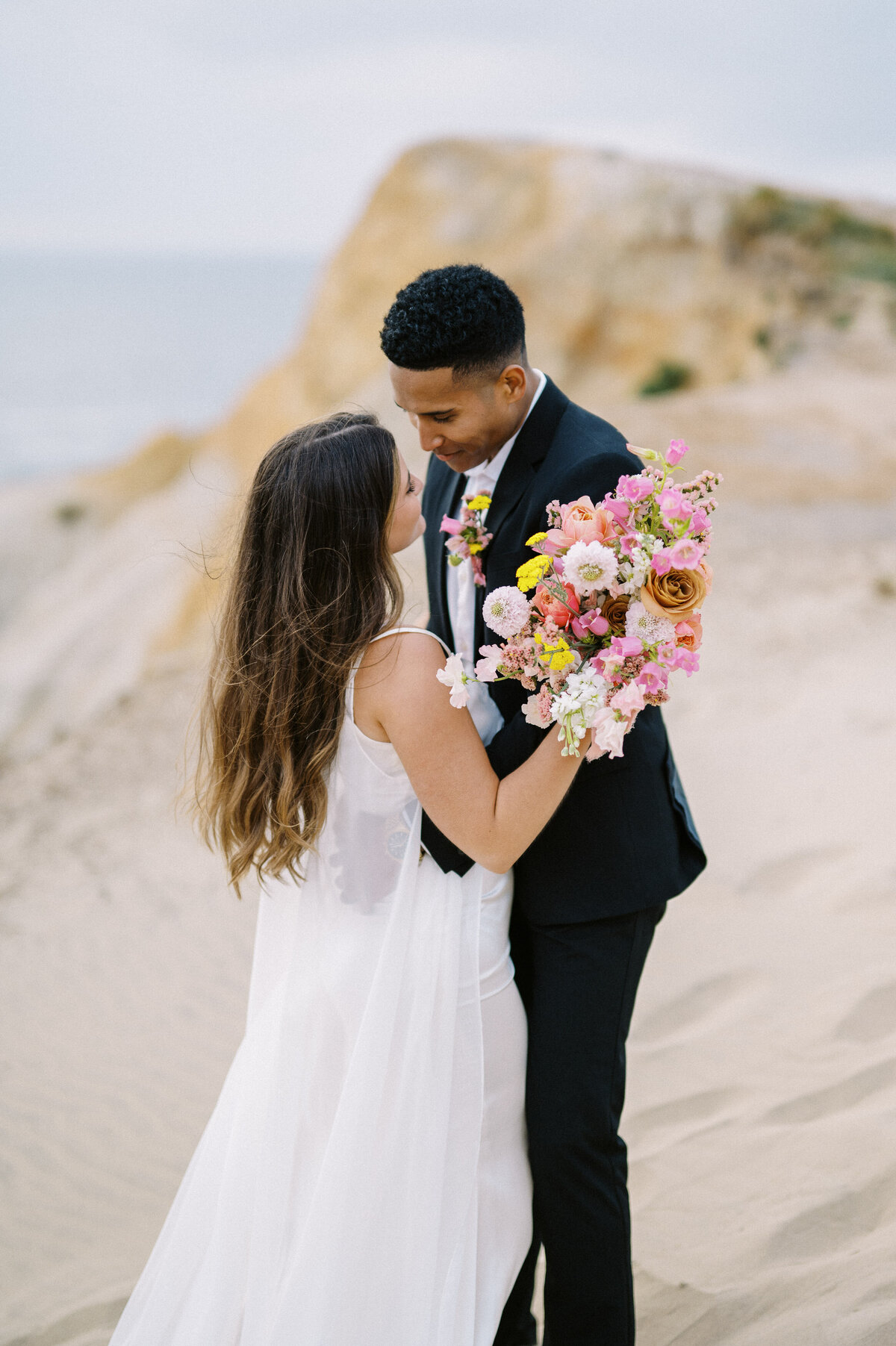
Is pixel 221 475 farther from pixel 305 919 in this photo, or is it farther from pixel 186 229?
pixel 186 229

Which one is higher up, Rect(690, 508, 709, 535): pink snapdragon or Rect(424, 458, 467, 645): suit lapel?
Rect(690, 508, 709, 535): pink snapdragon

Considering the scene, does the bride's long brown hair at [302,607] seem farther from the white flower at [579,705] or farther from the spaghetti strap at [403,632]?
the white flower at [579,705]

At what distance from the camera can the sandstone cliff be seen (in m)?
11.9

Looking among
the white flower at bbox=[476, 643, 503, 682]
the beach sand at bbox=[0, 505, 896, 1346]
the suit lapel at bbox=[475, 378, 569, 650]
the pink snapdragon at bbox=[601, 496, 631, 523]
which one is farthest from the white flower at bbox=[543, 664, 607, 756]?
the suit lapel at bbox=[475, 378, 569, 650]

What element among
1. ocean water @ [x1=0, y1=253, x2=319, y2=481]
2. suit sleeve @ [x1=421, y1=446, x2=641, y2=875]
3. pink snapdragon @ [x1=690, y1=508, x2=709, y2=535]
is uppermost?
pink snapdragon @ [x1=690, y1=508, x2=709, y2=535]

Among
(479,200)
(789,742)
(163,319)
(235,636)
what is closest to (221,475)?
(479,200)

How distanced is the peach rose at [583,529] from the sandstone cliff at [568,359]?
9066mm

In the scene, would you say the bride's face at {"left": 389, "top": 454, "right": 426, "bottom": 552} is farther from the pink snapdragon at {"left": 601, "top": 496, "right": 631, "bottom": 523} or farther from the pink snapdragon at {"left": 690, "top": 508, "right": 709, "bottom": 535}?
the pink snapdragon at {"left": 690, "top": 508, "right": 709, "bottom": 535}

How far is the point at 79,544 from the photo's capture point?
21.0 meters

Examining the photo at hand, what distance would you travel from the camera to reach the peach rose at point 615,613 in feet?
6.18

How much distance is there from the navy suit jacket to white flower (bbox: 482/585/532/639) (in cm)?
36

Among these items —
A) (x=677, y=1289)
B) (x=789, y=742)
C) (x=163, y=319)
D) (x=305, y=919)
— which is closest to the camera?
(x=305, y=919)

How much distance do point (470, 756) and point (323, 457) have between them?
647 millimetres

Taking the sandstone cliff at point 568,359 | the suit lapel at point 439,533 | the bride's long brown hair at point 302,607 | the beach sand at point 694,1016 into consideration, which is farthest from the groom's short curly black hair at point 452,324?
the sandstone cliff at point 568,359
